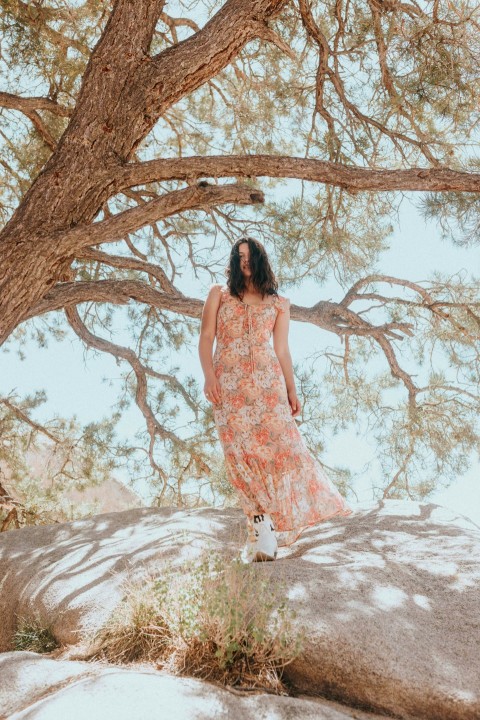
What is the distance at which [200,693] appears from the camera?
1.70 m

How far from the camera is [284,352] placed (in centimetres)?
298

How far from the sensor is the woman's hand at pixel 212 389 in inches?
112

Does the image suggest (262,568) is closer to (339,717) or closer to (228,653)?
(228,653)

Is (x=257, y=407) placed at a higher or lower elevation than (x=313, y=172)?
lower

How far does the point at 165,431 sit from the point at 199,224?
5.05 feet

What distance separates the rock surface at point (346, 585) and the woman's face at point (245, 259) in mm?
1043

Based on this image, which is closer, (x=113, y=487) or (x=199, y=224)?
(x=199, y=224)

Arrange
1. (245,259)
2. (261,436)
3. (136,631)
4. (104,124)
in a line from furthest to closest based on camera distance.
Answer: (104,124), (245,259), (261,436), (136,631)

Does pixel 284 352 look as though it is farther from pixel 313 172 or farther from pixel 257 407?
pixel 313 172

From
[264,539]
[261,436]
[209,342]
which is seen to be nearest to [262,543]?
[264,539]

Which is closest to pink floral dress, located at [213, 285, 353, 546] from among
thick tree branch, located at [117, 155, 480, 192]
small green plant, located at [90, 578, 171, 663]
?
thick tree branch, located at [117, 155, 480, 192]

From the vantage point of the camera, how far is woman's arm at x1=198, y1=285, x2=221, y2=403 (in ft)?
9.31

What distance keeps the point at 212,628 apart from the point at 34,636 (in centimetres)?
90

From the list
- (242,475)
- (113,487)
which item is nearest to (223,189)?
(242,475)
